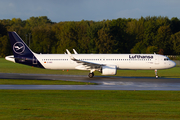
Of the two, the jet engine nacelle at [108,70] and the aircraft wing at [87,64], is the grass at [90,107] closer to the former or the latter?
the jet engine nacelle at [108,70]

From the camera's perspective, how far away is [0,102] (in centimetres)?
1491

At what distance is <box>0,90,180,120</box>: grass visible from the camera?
38.1ft

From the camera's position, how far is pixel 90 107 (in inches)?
537

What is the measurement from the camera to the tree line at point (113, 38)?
85625mm

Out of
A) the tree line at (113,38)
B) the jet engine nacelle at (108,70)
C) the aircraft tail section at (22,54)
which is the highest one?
the tree line at (113,38)

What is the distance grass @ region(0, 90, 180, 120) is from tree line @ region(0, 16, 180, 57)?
2592 inches

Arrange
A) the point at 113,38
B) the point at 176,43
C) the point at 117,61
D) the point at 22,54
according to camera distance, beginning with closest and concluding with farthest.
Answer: the point at 117,61 → the point at 22,54 → the point at 176,43 → the point at 113,38

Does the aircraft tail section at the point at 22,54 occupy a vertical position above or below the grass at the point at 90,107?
above

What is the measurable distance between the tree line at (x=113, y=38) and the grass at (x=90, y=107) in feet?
216

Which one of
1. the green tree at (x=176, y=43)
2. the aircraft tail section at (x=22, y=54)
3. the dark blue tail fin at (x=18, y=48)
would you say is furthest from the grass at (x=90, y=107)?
the green tree at (x=176, y=43)

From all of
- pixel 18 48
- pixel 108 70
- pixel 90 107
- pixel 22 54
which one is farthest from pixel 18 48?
pixel 90 107

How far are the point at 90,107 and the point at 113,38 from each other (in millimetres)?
76218

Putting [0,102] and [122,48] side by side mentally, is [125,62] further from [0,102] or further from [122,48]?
[122,48]

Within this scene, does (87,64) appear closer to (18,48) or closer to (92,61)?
(92,61)
